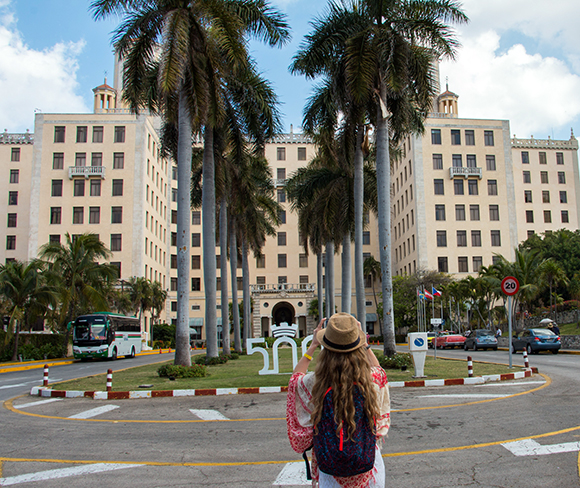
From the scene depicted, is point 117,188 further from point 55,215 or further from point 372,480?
point 372,480

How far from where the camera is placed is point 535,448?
679 cm

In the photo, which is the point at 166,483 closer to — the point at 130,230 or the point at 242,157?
the point at 242,157

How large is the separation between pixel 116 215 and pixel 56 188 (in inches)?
315

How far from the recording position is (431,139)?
69000 mm

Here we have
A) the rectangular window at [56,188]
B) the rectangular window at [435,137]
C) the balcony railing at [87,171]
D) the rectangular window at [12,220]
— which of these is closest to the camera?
the balcony railing at [87,171]

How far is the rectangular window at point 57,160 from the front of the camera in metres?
64.0

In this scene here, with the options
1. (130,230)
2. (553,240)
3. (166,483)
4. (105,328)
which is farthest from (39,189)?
(166,483)

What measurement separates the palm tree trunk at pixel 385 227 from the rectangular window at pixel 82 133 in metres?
52.5

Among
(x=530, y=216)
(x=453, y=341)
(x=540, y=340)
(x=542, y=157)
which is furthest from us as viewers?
(x=542, y=157)

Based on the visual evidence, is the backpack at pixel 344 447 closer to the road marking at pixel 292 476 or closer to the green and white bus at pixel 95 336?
the road marking at pixel 292 476

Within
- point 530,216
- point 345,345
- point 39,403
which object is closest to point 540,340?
point 39,403

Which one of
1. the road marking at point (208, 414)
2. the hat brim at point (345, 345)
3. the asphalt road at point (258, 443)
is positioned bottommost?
the road marking at point (208, 414)

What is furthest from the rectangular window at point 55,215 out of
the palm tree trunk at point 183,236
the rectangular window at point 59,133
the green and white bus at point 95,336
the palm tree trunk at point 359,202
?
the palm tree trunk at point 183,236

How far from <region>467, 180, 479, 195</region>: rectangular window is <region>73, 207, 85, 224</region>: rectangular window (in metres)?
48.2
